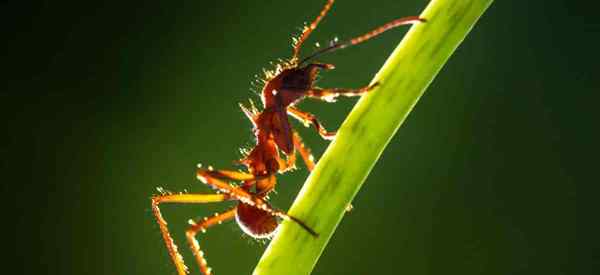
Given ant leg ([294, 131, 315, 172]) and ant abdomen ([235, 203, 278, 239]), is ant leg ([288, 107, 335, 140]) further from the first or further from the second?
ant abdomen ([235, 203, 278, 239])

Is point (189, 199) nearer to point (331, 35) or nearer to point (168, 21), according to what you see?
point (331, 35)

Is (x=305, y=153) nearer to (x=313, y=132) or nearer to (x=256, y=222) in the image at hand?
(x=256, y=222)

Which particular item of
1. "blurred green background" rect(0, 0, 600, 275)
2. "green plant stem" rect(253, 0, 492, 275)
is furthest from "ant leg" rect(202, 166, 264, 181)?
"blurred green background" rect(0, 0, 600, 275)

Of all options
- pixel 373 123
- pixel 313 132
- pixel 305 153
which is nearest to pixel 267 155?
pixel 305 153

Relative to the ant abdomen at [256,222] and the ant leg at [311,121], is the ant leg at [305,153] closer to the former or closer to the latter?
the ant leg at [311,121]

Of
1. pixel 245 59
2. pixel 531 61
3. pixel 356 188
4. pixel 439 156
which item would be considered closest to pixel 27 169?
pixel 245 59

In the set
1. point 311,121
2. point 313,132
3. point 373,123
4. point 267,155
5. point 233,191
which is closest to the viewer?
point 373,123
